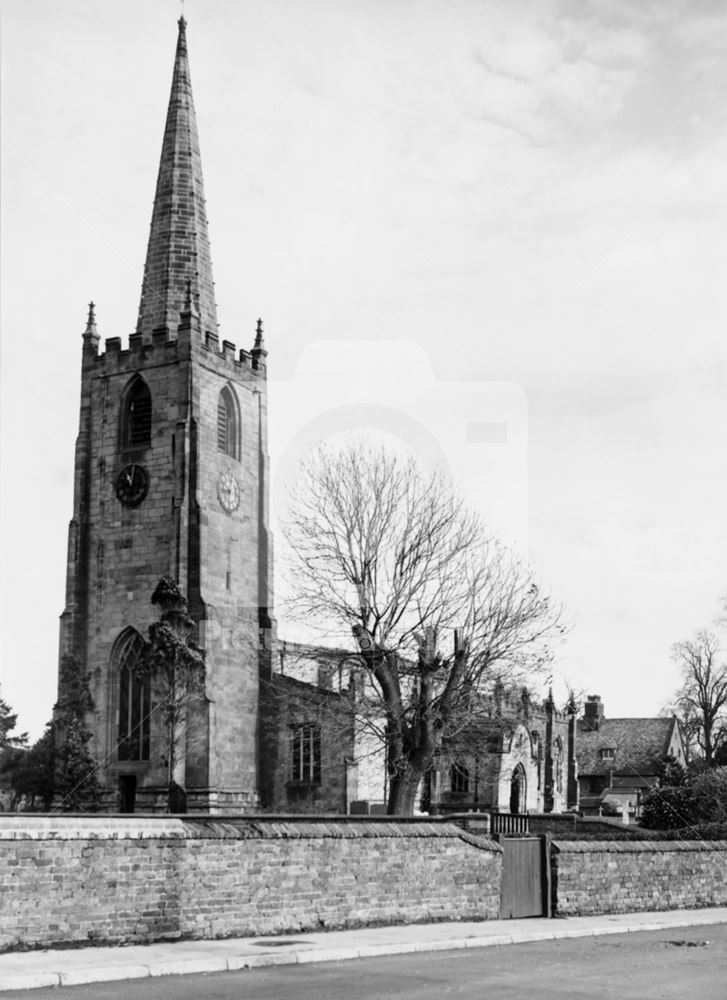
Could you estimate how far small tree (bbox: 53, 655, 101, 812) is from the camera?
1911 inches

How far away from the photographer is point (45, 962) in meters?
16.1

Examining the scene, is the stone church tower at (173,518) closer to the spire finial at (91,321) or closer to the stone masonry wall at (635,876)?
the spire finial at (91,321)

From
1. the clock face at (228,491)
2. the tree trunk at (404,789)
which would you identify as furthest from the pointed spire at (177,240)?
the tree trunk at (404,789)

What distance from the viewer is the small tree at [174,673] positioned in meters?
47.2

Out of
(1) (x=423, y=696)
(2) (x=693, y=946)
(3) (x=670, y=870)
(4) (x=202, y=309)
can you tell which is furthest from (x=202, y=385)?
(2) (x=693, y=946)

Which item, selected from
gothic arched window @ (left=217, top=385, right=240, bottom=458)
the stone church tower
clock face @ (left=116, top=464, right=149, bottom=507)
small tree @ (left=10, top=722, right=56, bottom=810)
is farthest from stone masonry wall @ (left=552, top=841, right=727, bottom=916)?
gothic arched window @ (left=217, top=385, right=240, bottom=458)

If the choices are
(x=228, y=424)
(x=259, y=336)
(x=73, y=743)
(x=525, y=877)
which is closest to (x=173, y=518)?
(x=228, y=424)

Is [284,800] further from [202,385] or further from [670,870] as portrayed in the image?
[670,870]

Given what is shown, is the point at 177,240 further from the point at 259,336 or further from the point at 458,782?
the point at 458,782

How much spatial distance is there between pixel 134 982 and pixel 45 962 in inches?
50.3

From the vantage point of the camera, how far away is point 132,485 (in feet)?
168

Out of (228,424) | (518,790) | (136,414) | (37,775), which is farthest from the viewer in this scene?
(518,790)

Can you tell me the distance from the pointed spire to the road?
37.5m

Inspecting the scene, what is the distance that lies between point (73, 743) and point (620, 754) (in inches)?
1840
